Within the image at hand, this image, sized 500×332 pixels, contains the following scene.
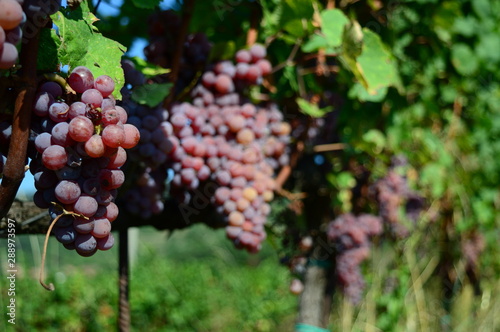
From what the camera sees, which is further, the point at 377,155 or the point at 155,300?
the point at 155,300

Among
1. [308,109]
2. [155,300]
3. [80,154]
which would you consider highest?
[80,154]

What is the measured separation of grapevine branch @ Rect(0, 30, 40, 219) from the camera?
20.1 inches

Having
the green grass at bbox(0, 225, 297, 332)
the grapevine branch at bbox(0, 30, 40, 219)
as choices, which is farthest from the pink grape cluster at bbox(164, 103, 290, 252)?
the green grass at bbox(0, 225, 297, 332)

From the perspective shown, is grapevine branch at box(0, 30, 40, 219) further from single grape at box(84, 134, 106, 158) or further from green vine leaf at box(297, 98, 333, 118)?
green vine leaf at box(297, 98, 333, 118)

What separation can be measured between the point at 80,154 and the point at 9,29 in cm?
16

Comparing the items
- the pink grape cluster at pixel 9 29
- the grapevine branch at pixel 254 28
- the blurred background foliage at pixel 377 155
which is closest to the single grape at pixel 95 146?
the pink grape cluster at pixel 9 29

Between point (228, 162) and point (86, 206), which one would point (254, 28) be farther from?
point (86, 206)

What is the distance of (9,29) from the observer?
441 mm

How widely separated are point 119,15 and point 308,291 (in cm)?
113

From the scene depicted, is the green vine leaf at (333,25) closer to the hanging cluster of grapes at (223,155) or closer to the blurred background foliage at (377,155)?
the blurred background foliage at (377,155)

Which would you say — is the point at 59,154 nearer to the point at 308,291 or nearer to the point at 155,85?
the point at 155,85

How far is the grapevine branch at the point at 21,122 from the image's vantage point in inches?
20.1

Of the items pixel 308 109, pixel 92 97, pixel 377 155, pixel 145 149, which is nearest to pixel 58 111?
pixel 92 97

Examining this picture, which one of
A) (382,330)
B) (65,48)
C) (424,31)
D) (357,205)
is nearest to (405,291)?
(382,330)
